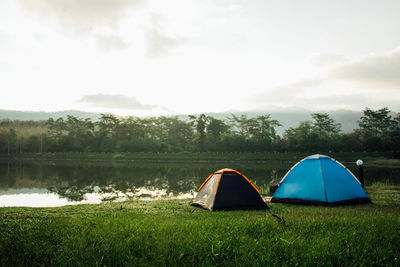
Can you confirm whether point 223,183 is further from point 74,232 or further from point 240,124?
point 240,124

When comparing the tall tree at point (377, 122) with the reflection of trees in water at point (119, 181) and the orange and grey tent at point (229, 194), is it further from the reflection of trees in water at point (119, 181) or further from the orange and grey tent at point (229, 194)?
the orange and grey tent at point (229, 194)

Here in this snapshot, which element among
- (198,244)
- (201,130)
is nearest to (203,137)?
(201,130)

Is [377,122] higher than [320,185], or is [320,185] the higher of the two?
[377,122]

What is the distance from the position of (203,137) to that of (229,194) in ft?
201

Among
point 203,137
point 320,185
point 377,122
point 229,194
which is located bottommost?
point 229,194

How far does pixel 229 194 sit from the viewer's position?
352 inches

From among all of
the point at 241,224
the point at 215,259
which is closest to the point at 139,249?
the point at 215,259

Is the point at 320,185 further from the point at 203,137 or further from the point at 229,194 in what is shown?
the point at 203,137

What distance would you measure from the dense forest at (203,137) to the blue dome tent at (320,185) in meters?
56.9

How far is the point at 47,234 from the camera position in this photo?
162 inches

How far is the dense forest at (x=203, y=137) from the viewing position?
64.9m

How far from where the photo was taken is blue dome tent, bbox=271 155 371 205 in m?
9.72

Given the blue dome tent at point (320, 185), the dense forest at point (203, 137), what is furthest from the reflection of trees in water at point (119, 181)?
the dense forest at point (203, 137)

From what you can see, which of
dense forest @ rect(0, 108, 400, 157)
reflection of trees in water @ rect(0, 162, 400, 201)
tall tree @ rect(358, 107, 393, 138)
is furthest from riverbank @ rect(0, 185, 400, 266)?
tall tree @ rect(358, 107, 393, 138)
